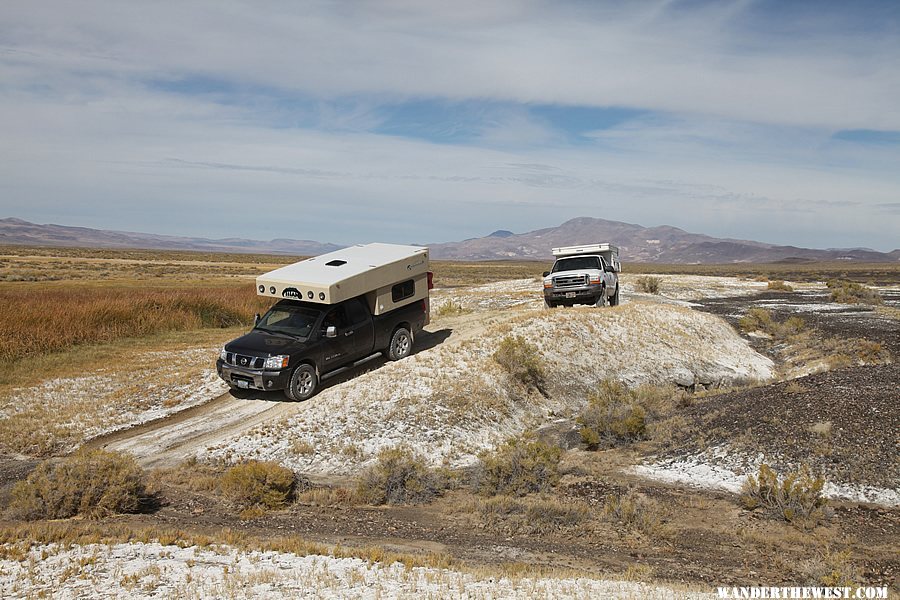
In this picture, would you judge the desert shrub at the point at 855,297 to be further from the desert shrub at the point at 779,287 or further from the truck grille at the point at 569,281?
the truck grille at the point at 569,281

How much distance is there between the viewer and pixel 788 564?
8156mm

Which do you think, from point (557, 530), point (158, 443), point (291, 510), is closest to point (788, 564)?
point (557, 530)

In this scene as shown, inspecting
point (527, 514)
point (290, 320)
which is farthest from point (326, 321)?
point (527, 514)

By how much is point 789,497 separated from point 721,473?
1830mm

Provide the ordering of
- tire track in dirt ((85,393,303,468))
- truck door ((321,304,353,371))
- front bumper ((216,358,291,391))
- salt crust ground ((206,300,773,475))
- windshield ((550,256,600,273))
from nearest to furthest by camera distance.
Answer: tire track in dirt ((85,393,303,468)) → salt crust ground ((206,300,773,475)) → front bumper ((216,358,291,391)) → truck door ((321,304,353,371)) → windshield ((550,256,600,273))

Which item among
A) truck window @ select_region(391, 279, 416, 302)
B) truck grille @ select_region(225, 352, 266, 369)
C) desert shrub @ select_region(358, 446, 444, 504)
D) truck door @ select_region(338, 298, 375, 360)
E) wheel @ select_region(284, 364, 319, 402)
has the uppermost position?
truck window @ select_region(391, 279, 416, 302)

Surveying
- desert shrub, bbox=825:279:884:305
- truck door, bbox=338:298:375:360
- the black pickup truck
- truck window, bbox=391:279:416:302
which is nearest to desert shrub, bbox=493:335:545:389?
truck window, bbox=391:279:416:302

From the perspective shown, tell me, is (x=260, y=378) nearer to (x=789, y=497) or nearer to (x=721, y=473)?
(x=721, y=473)

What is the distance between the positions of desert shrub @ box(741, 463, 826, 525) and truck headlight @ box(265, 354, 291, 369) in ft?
32.8

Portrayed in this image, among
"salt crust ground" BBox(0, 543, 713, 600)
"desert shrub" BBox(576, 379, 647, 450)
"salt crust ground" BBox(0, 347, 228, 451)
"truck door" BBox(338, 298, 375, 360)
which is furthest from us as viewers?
"truck door" BBox(338, 298, 375, 360)

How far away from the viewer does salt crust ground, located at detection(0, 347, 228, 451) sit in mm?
14523

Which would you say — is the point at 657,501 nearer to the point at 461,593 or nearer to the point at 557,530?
the point at 557,530

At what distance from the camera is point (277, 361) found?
45.9 feet

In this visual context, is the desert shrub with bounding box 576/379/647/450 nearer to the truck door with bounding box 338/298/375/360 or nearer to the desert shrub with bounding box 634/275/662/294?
the truck door with bounding box 338/298/375/360
